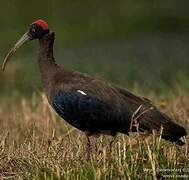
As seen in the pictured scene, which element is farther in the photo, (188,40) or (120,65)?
(188,40)

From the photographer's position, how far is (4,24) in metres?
24.9

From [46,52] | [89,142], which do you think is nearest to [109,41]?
[46,52]

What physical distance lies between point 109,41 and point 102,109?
13937 millimetres

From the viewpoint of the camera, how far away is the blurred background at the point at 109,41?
17.0 metres

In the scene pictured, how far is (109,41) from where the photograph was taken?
22.6 metres

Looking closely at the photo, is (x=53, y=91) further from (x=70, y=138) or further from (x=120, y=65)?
(x=120, y=65)

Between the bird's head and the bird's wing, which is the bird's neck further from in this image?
the bird's wing

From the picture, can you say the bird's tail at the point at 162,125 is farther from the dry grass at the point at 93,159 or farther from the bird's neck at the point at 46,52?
the bird's neck at the point at 46,52

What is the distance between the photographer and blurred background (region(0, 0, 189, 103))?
55.8 ft

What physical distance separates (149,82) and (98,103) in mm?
7733

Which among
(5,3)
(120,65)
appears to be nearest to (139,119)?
(120,65)

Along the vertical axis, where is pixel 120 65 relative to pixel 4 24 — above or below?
below

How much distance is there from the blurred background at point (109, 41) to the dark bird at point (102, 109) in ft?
14.8

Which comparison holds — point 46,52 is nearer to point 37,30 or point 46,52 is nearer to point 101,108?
point 37,30
